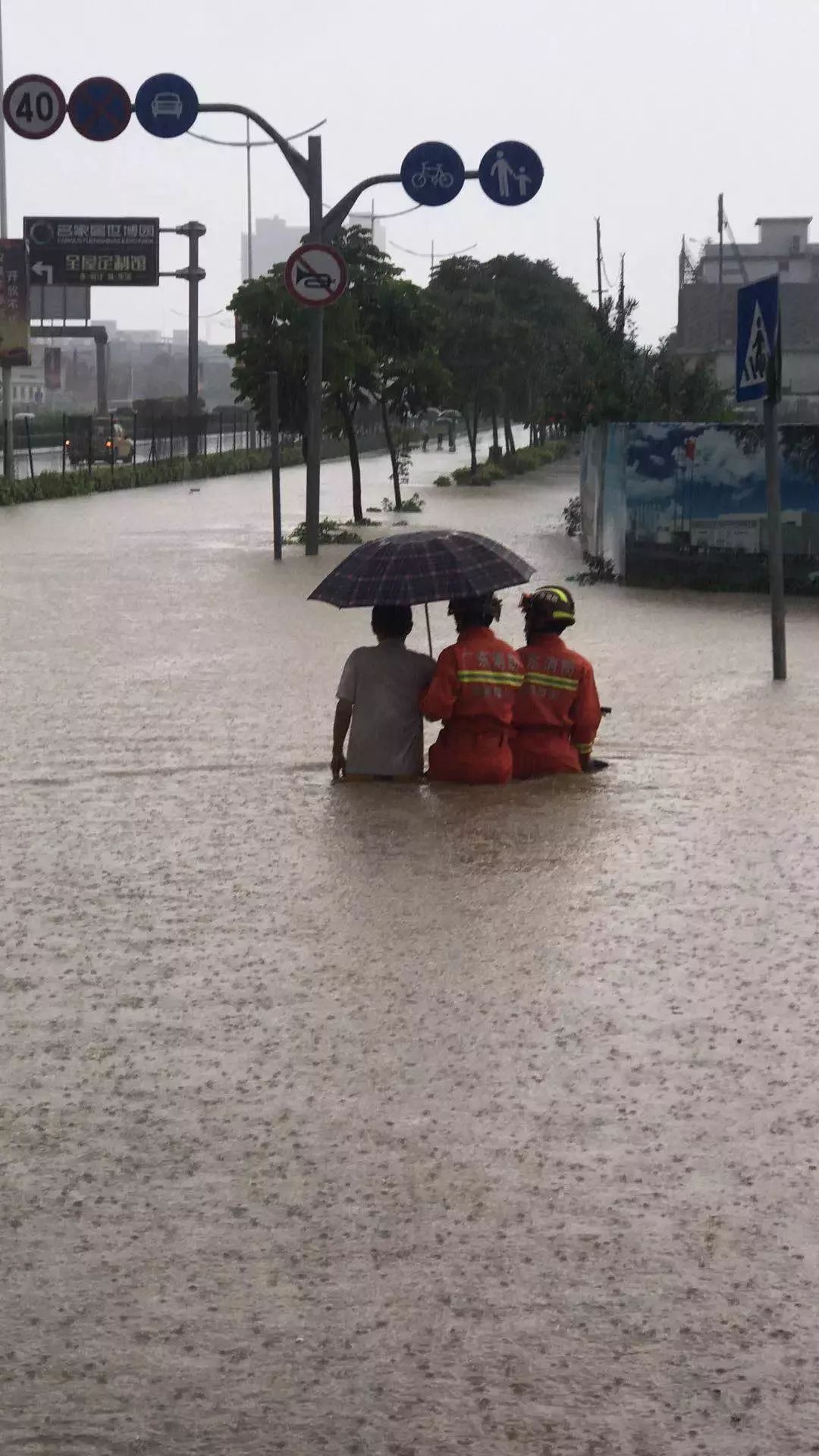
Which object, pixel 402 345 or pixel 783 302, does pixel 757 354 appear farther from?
pixel 783 302

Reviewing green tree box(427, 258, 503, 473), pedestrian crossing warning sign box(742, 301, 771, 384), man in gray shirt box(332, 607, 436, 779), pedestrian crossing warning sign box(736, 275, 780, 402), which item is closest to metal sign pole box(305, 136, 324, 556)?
pedestrian crossing warning sign box(736, 275, 780, 402)

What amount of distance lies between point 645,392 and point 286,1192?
66.6 feet

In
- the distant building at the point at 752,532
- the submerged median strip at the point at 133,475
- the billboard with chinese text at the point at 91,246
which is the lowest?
the distant building at the point at 752,532

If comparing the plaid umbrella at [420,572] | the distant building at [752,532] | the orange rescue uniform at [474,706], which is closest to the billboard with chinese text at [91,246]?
the distant building at [752,532]

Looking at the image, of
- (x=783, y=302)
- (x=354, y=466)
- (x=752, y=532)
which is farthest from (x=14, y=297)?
(x=783, y=302)

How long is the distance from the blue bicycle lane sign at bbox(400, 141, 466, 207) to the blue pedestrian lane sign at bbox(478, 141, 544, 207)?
28cm

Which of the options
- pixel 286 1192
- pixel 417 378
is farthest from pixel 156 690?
pixel 417 378

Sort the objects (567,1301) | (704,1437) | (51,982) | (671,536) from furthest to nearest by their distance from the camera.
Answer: (671,536), (51,982), (567,1301), (704,1437)

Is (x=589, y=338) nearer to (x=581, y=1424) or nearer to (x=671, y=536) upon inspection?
(x=671, y=536)

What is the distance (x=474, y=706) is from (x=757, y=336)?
4.34 m

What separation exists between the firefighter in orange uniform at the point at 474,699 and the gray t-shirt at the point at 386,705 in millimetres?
98

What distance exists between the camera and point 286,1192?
15.3ft

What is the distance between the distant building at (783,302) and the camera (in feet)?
266

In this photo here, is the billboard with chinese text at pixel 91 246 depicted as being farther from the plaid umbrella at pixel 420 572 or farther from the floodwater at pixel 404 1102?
the plaid umbrella at pixel 420 572
